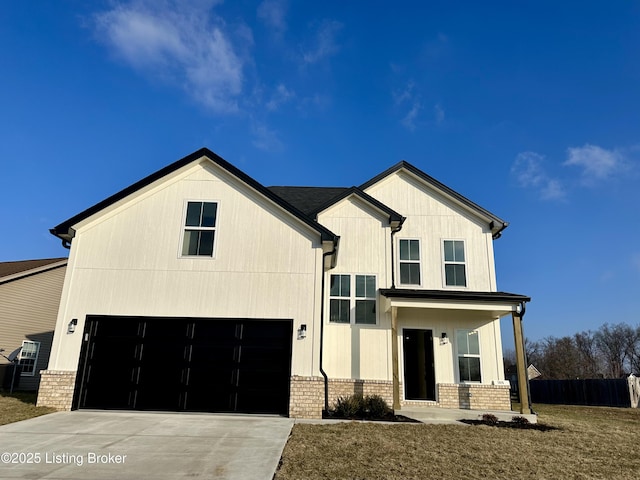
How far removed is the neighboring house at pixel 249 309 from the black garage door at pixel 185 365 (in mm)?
26

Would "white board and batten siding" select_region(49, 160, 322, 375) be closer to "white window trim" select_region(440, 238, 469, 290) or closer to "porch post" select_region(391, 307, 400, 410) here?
"porch post" select_region(391, 307, 400, 410)

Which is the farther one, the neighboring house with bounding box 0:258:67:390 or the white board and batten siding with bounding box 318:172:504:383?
the neighboring house with bounding box 0:258:67:390

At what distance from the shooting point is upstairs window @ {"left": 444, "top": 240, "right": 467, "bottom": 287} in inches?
541

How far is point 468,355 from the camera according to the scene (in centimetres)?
1285

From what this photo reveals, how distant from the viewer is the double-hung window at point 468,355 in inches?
500

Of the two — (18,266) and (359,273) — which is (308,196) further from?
(18,266)

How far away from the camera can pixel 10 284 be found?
57.2 ft

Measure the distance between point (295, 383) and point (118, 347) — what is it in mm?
4743

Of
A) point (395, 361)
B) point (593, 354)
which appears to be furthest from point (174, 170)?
point (593, 354)

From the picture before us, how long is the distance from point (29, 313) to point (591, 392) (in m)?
28.1

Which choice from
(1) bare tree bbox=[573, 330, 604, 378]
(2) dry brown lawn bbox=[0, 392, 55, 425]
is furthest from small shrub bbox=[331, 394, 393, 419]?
(1) bare tree bbox=[573, 330, 604, 378]

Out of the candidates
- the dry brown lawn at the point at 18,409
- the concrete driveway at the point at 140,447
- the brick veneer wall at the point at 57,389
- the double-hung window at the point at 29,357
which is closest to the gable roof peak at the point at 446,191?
the concrete driveway at the point at 140,447

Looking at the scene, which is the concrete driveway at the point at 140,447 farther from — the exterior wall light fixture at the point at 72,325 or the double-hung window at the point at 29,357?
the double-hung window at the point at 29,357

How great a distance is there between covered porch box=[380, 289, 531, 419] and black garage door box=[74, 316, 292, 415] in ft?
11.7
